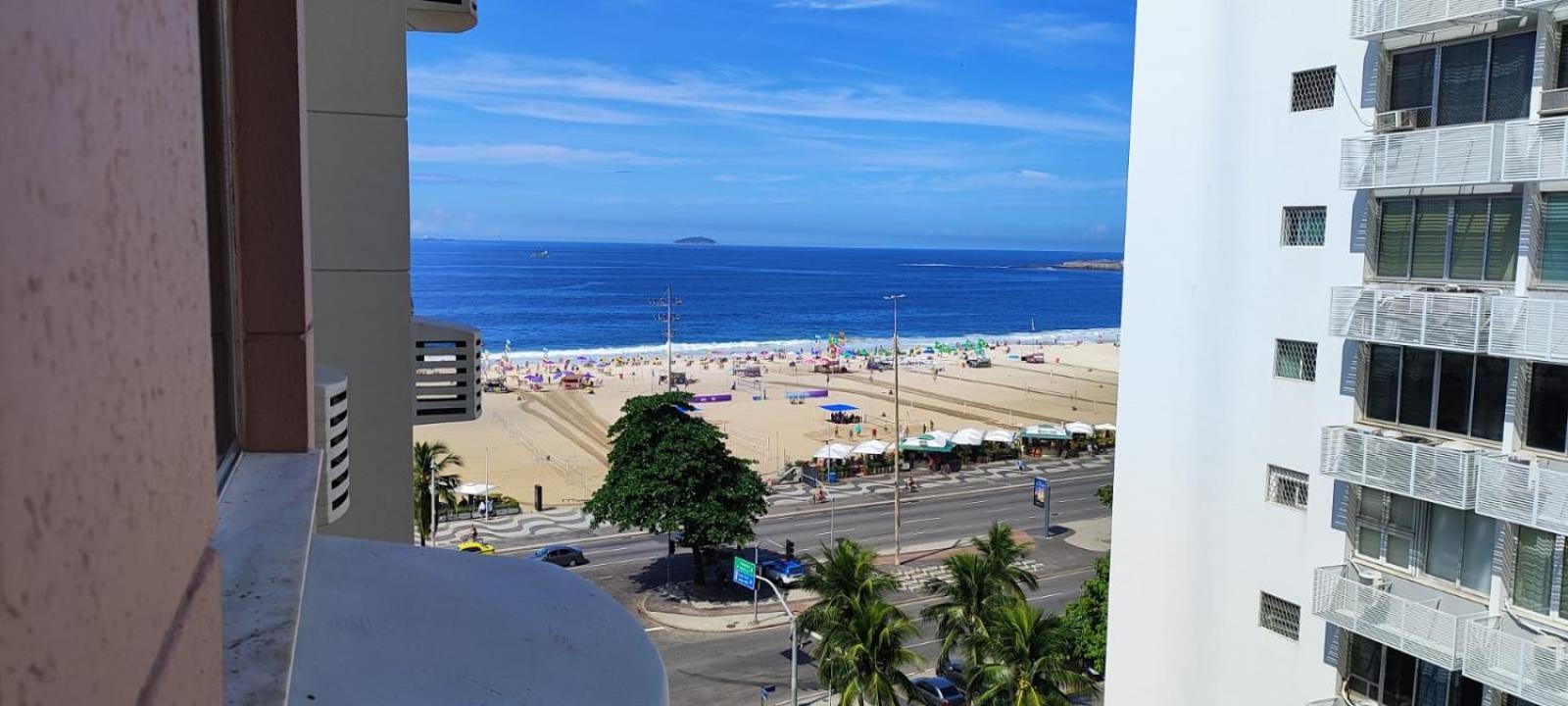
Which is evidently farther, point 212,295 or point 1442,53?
point 1442,53

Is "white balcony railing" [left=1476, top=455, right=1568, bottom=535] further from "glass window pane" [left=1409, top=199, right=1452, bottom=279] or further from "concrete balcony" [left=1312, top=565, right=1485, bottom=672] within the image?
"glass window pane" [left=1409, top=199, right=1452, bottom=279]

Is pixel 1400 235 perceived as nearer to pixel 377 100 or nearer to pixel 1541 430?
pixel 1541 430

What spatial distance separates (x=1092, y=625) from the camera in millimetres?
23734

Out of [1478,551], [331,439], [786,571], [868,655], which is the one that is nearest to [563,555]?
[786,571]

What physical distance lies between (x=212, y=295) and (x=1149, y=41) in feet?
41.7

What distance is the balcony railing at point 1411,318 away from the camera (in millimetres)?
9891

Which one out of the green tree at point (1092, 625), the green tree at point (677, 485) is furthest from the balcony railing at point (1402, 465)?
the green tree at point (677, 485)

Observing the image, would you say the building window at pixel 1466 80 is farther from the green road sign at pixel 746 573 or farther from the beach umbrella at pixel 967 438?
the beach umbrella at pixel 967 438

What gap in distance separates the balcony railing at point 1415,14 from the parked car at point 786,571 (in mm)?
21547

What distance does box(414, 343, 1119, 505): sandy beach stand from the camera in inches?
1874

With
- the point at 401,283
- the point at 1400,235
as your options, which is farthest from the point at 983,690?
the point at 401,283

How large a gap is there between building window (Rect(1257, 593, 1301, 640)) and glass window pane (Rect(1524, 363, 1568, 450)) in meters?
3.31

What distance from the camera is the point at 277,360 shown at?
3850 millimetres

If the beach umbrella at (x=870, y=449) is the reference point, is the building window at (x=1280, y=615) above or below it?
above
